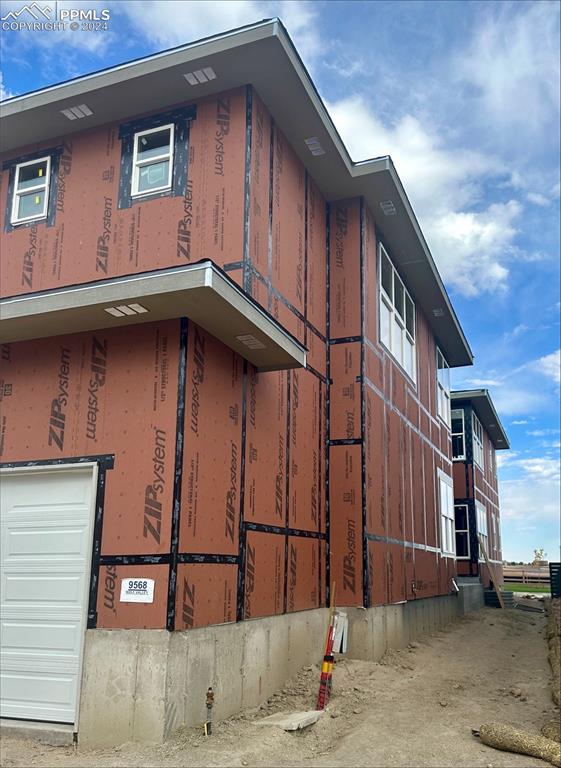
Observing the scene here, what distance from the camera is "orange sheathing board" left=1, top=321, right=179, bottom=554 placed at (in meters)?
7.84

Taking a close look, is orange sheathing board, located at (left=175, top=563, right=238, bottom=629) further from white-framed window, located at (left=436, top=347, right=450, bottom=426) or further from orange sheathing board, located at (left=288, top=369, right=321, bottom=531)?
white-framed window, located at (left=436, top=347, right=450, bottom=426)

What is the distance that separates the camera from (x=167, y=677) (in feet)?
23.6

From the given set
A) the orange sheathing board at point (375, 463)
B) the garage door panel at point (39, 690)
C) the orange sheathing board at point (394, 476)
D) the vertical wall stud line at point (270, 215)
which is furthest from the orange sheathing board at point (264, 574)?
the orange sheathing board at point (394, 476)

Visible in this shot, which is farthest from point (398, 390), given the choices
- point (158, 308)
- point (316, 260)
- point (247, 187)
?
point (158, 308)

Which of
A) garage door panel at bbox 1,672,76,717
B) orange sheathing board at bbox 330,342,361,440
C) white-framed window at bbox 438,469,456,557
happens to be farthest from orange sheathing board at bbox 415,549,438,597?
garage door panel at bbox 1,672,76,717

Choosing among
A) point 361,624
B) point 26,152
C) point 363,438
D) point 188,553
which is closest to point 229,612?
point 188,553

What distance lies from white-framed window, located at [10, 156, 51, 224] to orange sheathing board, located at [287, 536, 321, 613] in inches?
248

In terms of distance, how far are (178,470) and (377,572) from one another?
5882mm

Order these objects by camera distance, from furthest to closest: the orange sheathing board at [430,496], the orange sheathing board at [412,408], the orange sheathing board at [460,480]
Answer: the orange sheathing board at [460,480] < the orange sheathing board at [430,496] < the orange sheathing board at [412,408]

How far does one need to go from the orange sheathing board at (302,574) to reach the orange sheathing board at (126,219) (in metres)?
4.50

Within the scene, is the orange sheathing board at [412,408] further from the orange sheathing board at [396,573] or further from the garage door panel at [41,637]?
the garage door panel at [41,637]

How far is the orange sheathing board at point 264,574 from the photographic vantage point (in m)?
9.15

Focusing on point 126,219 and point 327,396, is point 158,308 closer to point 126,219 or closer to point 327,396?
point 126,219

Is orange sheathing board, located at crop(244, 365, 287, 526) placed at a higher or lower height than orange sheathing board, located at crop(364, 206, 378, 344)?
lower
